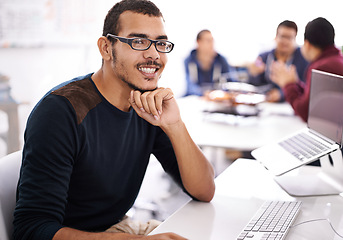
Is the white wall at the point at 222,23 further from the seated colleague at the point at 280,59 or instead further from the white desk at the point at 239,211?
the white desk at the point at 239,211

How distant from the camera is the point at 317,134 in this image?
5.12 feet

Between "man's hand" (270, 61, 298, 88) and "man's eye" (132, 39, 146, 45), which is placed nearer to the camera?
"man's eye" (132, 39, 146, 45)

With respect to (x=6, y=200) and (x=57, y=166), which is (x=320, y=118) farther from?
(x=6, y=200)

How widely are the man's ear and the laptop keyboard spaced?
779mm

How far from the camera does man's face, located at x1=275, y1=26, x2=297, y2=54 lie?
3430 millimetres

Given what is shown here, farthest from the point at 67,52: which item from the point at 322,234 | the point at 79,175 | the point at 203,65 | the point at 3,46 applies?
the point at 322,234

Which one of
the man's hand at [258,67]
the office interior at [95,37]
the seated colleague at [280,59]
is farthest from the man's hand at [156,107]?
the man's hand at [258,67]

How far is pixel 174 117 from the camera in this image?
1.34 meters

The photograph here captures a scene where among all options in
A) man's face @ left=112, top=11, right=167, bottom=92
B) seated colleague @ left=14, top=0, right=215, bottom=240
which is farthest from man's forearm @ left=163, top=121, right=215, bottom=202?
man's face @ left=112, top=11, right=167, bottom=92

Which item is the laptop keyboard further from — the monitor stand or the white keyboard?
the white keyboard

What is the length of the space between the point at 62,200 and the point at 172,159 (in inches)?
19.3

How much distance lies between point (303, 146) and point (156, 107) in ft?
2.05

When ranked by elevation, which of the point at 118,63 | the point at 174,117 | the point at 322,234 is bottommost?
the point at 322,234

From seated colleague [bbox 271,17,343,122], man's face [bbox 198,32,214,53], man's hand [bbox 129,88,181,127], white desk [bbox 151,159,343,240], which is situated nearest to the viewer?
white desk [bbox 151,159,343,240]
